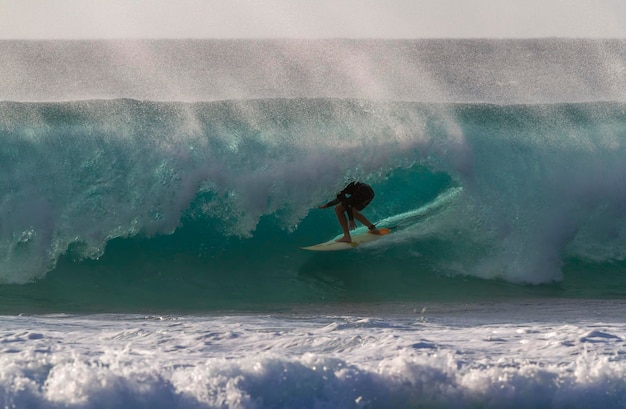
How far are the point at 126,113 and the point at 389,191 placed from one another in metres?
3.80

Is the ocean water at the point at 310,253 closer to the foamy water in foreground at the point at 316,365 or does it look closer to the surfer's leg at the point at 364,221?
the foamy water in foreground at the point at 316,365

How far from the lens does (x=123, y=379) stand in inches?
225

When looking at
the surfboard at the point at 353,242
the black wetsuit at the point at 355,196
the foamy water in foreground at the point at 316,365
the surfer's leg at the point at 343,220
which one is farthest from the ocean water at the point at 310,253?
the black wetsuit at the point at 355,196

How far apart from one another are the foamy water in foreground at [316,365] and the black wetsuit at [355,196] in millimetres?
2349

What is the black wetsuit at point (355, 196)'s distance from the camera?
9828 millimetres

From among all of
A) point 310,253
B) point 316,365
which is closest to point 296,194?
point 310,253

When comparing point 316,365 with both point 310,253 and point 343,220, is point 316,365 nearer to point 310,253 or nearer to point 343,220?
point 343,220

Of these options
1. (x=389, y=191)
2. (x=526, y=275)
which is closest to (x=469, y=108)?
(x=389, y=191)

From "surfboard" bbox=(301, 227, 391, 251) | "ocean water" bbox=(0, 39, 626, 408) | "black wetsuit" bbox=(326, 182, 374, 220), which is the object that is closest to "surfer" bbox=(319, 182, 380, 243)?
"black wetsuit" bbox=(326, 182, 374, 220)

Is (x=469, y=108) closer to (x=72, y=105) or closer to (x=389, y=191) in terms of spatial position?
(x=389, y=191)

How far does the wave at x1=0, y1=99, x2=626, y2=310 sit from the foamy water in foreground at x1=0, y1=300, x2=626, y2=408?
2456mm

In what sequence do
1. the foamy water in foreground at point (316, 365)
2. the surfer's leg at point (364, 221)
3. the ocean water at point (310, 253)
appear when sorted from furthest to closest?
the surfer's leg at point (364, 221) → the ocean water at point (310, 253) → the foamy water in foreground at point (316, 365)

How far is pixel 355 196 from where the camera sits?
9.88 m

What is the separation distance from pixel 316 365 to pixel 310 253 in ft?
15.4
